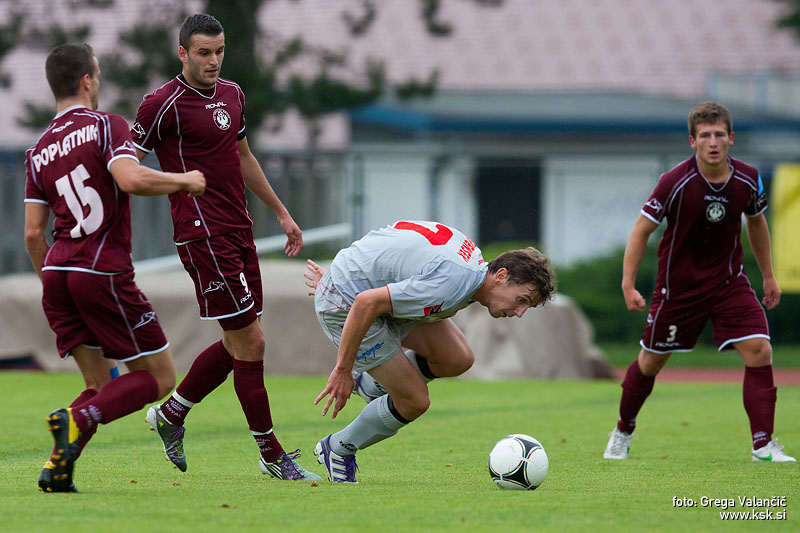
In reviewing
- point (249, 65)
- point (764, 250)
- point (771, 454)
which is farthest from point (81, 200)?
point (249, 65)

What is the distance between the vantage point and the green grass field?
4.42 meters

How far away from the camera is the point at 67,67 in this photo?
5004 millimetres

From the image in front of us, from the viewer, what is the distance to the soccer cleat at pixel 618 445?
275 inches

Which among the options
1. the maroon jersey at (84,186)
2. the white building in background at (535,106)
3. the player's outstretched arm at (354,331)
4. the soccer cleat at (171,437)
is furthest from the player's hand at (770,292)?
the white building in background at (535,106)

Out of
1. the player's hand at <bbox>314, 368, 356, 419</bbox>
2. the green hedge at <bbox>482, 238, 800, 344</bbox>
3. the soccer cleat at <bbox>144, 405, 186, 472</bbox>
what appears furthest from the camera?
the green hedge at <bbox>482, 238, 800, 344</bbox>

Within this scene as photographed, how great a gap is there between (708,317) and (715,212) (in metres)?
0.69

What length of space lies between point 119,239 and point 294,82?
13261 mm

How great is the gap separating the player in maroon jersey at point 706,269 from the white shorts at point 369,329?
5.84ft

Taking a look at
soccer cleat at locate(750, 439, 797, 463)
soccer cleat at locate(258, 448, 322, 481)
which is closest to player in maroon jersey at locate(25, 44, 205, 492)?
soccer cleat at locate(258, 448, 322, 481)

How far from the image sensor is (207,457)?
6.77 metres

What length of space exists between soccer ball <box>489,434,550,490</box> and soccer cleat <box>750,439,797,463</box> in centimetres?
194

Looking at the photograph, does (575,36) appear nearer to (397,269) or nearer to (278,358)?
(278,358)

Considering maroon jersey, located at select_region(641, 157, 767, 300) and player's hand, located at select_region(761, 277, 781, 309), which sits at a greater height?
maroon jersey, located at select_region(641, 157, 767, 300)

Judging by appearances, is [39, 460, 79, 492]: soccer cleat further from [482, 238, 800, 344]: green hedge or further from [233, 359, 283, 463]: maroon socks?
[482, 238, 800, 344]: green hedge
